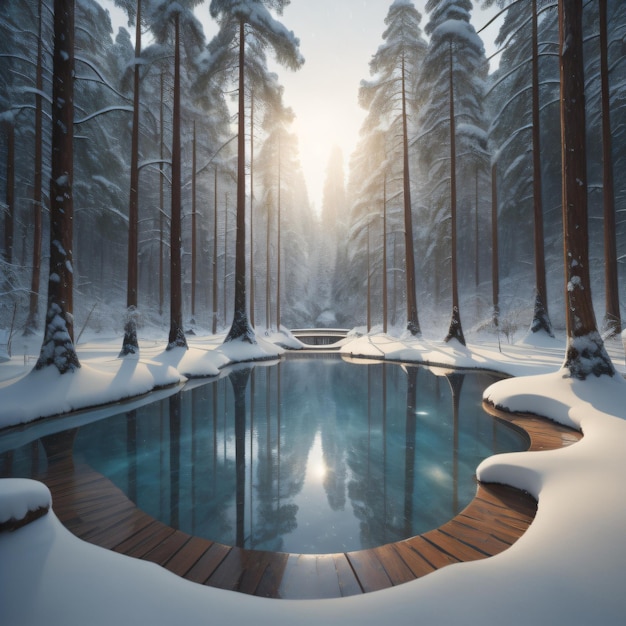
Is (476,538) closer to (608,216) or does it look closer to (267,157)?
(608,216)

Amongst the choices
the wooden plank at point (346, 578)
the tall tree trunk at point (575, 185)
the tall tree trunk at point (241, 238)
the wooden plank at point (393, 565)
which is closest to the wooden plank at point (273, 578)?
the wooden plank at point (346, 578)

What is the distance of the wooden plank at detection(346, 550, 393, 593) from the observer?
6.92 feet

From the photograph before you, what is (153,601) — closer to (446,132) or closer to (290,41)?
(290,41)

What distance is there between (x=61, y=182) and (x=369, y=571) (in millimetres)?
8905

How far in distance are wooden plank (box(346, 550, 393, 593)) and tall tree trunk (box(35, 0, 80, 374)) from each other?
6878 millimetres

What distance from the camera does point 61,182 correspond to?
6855 mm

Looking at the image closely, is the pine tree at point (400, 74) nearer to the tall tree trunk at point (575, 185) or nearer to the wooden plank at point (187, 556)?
the tall tree trunk at point (575, 185)

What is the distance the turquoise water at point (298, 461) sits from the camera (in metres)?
3.27

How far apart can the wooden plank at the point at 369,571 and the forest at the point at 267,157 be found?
7528 mm

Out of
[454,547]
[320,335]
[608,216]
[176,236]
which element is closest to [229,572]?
[454,547]

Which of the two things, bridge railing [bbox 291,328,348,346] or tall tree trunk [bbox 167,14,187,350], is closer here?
tall tree trunk [bbox 167,14,187,350]

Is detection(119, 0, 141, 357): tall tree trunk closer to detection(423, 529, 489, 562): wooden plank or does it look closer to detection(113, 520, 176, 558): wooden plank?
detection(113, 520, 176, 558): wooden plank

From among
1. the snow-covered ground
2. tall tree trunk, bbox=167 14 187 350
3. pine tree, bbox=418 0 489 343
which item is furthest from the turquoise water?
pine tree, bbox=418 0 489 343

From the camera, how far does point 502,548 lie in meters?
2.37
